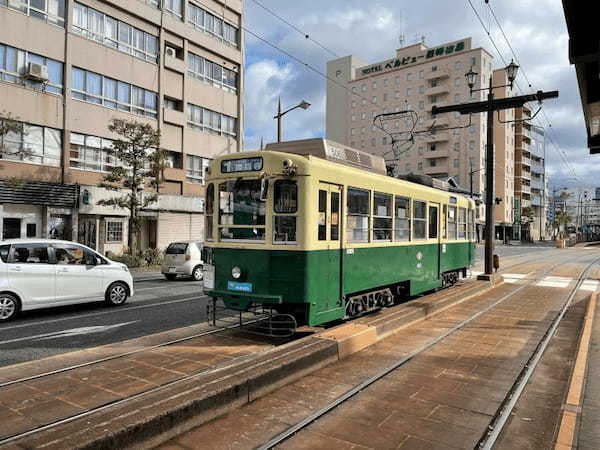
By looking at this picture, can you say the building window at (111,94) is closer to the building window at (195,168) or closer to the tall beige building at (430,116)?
the building window at (195,168)

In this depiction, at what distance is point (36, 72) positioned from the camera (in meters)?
21.9

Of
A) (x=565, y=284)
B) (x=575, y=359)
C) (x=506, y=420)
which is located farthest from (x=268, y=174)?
(x=565, y=284)

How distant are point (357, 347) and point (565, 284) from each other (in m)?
12.6

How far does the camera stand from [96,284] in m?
10.5

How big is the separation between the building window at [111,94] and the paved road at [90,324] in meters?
16.2

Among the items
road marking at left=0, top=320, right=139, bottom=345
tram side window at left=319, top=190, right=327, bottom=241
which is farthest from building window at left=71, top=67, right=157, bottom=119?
tram side window at left=319, top=190, right=327, bottom=241

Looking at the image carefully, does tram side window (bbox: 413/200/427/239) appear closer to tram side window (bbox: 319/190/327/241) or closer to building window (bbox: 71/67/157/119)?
tram side window (bbox: 319/190/327/241)

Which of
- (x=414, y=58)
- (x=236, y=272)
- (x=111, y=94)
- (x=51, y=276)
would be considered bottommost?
(x=51, y=276)

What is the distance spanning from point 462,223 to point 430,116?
60275mm

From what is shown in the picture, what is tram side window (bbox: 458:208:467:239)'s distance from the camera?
44.3 feet

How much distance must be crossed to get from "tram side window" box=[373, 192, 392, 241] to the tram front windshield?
8.02ft

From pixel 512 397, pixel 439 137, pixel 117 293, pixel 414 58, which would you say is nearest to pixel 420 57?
pixel 414 58

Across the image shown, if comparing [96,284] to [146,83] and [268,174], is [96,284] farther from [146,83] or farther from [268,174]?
[146,83]

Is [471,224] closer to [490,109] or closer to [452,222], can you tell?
[452,222]
